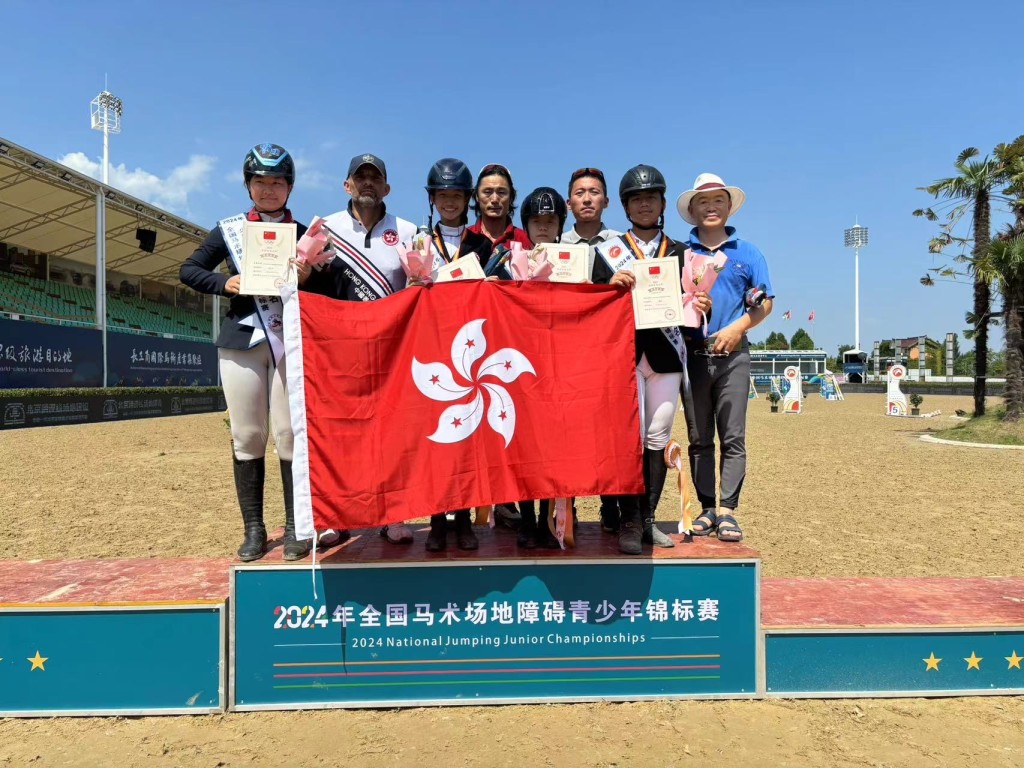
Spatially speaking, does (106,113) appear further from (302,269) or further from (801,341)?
(801,341)

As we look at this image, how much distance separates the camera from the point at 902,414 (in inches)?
933

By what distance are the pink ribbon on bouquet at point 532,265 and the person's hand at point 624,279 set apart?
1.07ft

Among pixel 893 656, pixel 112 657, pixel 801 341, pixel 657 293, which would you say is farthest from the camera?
pixel 801 341

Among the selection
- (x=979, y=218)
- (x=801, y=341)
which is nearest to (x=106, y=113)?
(x=979, y=218)

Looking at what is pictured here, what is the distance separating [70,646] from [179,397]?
26.2 m

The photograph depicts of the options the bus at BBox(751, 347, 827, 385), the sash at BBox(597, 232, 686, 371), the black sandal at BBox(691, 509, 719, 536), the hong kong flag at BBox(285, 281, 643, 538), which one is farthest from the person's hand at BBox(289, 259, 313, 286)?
the bus at BBox(751, 347, 827, 385)

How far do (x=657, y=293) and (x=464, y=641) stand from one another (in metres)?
1.92

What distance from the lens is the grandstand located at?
2244 cm

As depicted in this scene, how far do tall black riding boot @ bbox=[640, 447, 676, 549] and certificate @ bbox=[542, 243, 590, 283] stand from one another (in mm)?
1028

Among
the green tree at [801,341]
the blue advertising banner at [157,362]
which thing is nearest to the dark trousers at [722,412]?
the blue advertising banner at [157,362]

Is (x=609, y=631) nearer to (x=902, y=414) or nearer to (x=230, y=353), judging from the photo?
(x=230, y=353)

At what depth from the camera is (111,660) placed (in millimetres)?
2855

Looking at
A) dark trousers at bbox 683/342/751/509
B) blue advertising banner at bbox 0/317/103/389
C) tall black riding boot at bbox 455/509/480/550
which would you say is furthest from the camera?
blue advertising banner at bbox 0/317/103/389

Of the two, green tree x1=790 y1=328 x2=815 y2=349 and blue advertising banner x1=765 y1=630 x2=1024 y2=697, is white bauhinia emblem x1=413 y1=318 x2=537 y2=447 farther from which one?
green tree x1=790 y1=328 x2=815 y2=349
